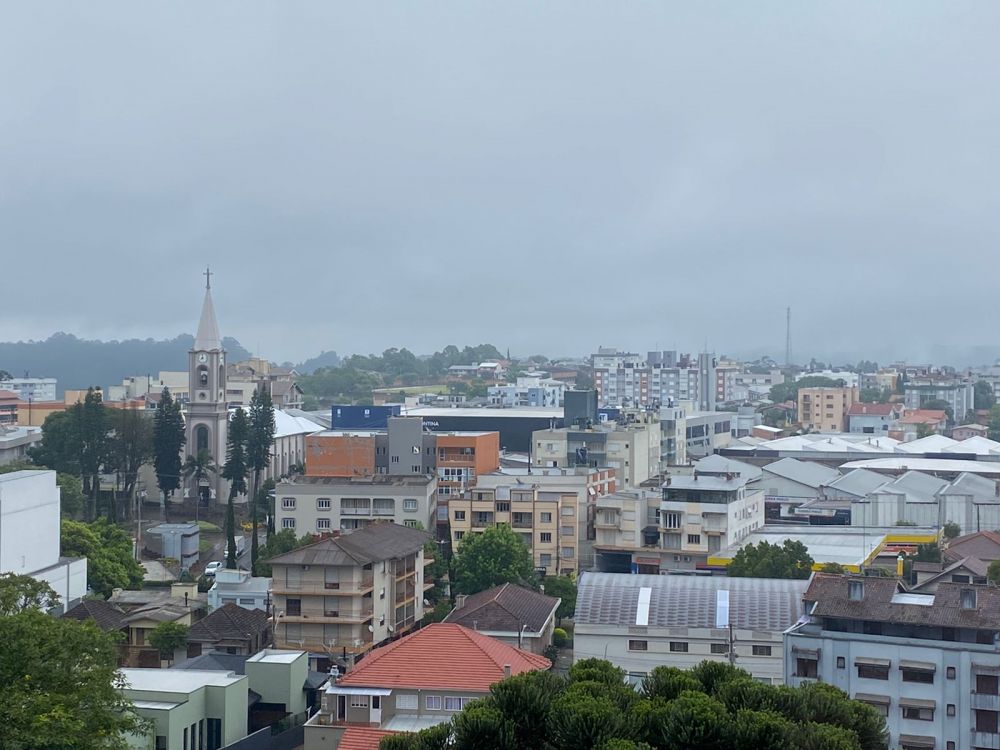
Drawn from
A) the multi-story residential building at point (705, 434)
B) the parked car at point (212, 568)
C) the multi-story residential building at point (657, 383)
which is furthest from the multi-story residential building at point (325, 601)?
the multi-story residential building at point (657, 383)

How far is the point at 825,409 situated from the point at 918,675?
64.2 meters

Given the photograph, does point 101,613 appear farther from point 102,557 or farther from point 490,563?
point 490,563

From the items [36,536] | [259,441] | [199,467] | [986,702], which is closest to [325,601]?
[36,536]

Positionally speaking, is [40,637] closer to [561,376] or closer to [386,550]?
[386,550]

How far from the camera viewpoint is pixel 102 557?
29.7m

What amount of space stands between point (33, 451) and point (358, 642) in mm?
23509

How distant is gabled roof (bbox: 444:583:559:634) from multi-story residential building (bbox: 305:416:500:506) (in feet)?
43.3

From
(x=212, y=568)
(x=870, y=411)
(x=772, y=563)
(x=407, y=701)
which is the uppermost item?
(x=870, y=411)

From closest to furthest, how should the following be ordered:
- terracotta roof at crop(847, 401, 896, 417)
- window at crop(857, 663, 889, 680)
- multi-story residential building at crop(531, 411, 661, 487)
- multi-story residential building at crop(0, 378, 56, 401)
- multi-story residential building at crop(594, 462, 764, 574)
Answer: window at crop(857, 663, 889, 680)
multi-story residential building at crop(594, 462, 764, 574)
multi-story residential building at crop(531, 411, 661, 487)
terracotta roof at crop(847, 401, 896, 417)
multi-story residential building at crop(0, 378, 56, 401)

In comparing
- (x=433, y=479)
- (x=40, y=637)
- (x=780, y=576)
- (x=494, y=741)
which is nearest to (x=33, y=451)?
(x=433, y=479)

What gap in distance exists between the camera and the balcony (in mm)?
16922

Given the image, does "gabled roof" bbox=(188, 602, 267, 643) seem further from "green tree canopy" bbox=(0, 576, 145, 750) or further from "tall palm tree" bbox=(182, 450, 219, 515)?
"tall palm tree" bbox=(182, 450, 219, 515)

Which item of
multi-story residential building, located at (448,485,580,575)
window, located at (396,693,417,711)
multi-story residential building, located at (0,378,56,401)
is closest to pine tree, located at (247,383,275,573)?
multi-story residential building, located at (448,485,580,575)

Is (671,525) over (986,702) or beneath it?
over
